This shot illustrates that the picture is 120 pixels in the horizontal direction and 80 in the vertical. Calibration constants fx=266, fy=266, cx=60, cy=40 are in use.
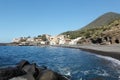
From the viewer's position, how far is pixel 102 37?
16212 centimetres

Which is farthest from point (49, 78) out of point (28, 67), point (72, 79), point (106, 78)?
point (106, 78)

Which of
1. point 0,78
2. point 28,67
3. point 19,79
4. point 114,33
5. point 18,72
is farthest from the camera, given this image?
point 114,33

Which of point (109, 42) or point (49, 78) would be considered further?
point (109, 42)

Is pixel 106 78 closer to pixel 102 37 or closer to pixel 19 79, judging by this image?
pixel 19 79

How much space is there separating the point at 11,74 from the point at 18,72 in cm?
117

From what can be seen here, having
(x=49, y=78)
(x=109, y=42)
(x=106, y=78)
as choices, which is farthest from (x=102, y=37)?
(x=49, y=78)

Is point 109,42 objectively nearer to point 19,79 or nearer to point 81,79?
point 81,79

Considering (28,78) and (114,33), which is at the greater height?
(114,33)

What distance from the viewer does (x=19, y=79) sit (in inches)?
899

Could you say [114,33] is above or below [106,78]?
above

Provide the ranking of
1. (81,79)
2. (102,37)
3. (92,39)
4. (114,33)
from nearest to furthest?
(81,79) → (114,33) → (102,37) → (92,39)

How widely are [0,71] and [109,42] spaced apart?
12915cm

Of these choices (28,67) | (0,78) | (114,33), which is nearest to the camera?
(0,78)

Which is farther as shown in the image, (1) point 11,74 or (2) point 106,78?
(2) point 106,78
